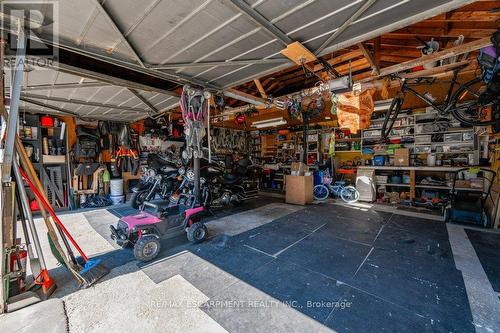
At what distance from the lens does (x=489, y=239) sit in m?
3.38

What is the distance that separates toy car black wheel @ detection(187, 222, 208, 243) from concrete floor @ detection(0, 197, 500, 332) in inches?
5.5

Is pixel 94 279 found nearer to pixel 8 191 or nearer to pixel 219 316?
pixel 8 191

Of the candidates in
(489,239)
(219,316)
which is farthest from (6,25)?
(489,239)

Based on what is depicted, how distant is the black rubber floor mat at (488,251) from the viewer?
2.32 m

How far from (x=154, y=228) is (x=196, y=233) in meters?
0.63

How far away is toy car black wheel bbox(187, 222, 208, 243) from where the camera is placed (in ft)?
10.3

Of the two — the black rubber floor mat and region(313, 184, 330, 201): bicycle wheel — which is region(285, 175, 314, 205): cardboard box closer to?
region(313, 184, 330, 201): bicycle wheel

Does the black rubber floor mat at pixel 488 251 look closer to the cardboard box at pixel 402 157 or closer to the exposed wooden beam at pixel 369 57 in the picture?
the cardboard box at pixel 402 157

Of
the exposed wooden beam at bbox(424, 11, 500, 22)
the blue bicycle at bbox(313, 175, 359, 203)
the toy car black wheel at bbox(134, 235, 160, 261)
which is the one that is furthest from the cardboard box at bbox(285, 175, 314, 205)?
the toy car black wheel at bbox(134, 235, 160, 261)

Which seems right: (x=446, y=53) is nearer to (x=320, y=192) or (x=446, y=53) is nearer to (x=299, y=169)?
(x=299, y=169)

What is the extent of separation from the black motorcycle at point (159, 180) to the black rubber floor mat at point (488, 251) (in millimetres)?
5583

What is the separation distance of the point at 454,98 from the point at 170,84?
520 centimetres

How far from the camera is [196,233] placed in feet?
10.4

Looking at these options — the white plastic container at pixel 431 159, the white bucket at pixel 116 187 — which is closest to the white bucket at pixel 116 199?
the white bucket at pixel 116 187
